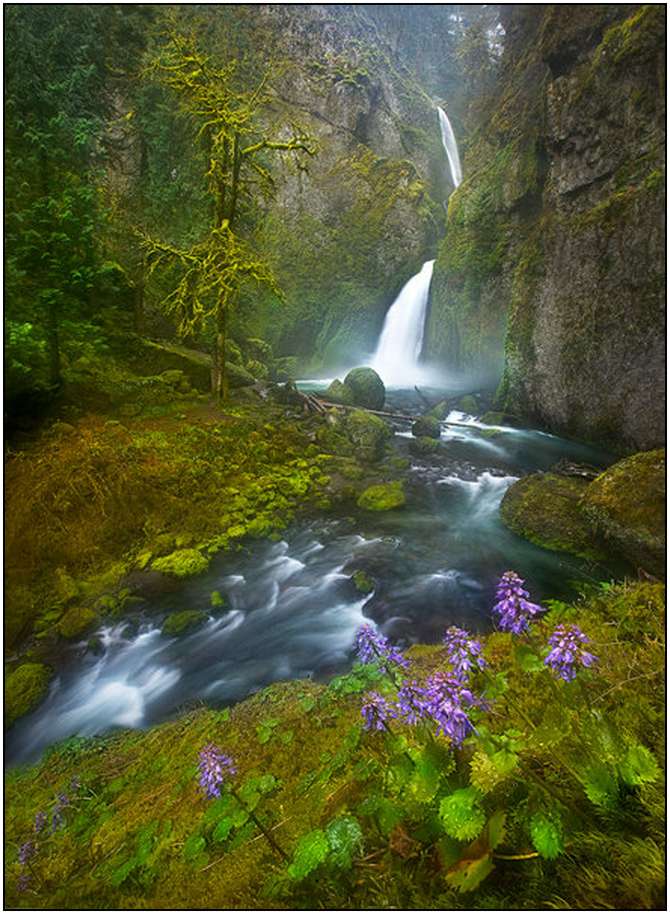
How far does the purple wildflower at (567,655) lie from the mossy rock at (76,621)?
3.26 meters

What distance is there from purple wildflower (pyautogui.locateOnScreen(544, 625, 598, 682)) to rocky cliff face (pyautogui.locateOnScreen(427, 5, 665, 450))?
369 centimetres

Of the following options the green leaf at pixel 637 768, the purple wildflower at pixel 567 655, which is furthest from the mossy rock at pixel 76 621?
the green leaf at pixel 637 768

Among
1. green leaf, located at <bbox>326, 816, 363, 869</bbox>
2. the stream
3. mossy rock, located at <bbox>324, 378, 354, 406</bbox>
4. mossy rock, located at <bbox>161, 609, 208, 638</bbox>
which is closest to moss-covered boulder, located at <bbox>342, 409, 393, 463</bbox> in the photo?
mossy rock, located at <bbox>324, 378, 354, 406</bbox>

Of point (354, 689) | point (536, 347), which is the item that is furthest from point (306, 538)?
point (536, 347)

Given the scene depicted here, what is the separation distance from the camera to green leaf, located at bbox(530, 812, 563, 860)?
90 centimetres

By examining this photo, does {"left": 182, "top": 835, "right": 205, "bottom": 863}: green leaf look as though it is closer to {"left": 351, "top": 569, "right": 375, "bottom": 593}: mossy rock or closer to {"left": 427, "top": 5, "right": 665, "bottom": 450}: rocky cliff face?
→ {"left": 351, "top": 569, "right": 375, "bottom": 593}: mossy rock

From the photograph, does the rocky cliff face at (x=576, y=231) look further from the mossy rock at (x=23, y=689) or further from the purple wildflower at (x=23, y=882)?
the mossy rock at (x=23, y=689)

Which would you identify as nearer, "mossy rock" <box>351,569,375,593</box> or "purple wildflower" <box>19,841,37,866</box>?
"purple wildflower" <box>19,841,37,866</box>

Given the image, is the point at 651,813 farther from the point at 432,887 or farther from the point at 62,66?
the point at 62,66

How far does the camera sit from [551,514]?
351 centimetres

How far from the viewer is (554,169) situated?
220 inches

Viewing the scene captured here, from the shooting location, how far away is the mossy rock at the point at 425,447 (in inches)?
199

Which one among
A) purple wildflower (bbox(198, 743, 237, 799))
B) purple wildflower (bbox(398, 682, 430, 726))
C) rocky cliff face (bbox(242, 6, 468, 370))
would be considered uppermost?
rocky cliff face (bbox(242, 6, 468, 370))

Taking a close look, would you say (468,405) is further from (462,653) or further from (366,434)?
(462,653)
